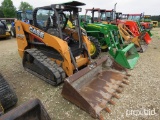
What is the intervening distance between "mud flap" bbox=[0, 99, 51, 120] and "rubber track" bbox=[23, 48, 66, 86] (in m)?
1.52

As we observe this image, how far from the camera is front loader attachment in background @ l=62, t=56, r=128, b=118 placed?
2.93 meters

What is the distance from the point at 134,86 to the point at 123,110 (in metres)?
1.10

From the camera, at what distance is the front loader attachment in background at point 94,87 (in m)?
2.93

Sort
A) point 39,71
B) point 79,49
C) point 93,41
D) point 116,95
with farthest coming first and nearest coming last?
point 93,41 → point 79,49 → point 39,71 → point 116,95

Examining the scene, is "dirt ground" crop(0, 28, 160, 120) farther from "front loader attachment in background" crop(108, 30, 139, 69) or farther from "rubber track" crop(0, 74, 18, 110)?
"rubber track" crop(0, 74, 18, 110)

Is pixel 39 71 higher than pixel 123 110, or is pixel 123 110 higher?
pixel 39 71

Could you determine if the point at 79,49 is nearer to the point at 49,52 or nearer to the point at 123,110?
the point at 49,52

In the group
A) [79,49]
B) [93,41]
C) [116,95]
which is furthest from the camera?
[93,41]

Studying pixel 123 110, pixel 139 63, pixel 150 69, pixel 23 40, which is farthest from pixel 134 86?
pixel 23 40

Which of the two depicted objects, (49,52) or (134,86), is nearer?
(134,86)

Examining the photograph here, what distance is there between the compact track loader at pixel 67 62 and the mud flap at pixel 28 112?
35.5 inches

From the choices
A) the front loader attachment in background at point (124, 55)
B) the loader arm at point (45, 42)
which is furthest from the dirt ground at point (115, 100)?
the loader arm at point (45, 42)

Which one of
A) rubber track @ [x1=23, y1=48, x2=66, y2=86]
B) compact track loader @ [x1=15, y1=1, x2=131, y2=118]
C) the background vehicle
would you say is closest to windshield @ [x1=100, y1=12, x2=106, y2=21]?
the background vehicle

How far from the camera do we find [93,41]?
6168 millimetres
